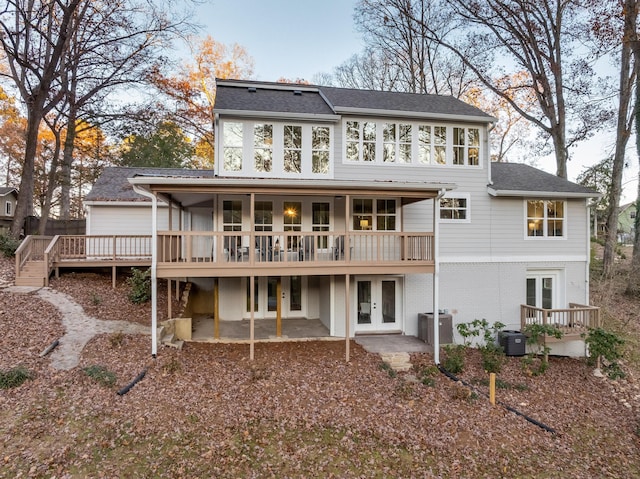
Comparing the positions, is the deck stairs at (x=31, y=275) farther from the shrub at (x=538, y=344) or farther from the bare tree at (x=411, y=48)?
the bare tree at (x=411, y=48)

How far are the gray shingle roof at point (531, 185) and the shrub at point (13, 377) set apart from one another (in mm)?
13705

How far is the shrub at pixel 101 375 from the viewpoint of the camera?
6987mm

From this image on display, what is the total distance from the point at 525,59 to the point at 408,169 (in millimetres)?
12155

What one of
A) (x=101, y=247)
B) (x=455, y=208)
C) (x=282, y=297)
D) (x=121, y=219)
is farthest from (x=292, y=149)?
(x=101, y=247)

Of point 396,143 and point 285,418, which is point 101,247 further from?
point 396,143

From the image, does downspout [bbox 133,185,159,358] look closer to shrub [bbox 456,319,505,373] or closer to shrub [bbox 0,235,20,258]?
shrub [bbox 456,319,505,373]

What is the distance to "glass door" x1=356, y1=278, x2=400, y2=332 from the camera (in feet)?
38.4

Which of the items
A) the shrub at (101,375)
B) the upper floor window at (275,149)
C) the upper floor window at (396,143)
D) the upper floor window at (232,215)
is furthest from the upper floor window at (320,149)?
the shrub at (101,375)

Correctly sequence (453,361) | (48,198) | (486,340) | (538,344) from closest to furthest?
(453,361), (538,344), (486,340), (48,198)

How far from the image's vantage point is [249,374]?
8250 mm

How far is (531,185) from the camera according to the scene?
12.3 meters

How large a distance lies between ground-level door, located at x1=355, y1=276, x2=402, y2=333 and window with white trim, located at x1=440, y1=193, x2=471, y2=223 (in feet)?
9.22

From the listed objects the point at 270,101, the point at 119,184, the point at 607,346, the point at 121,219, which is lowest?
the point at 607,346

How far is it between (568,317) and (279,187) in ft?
35.6
